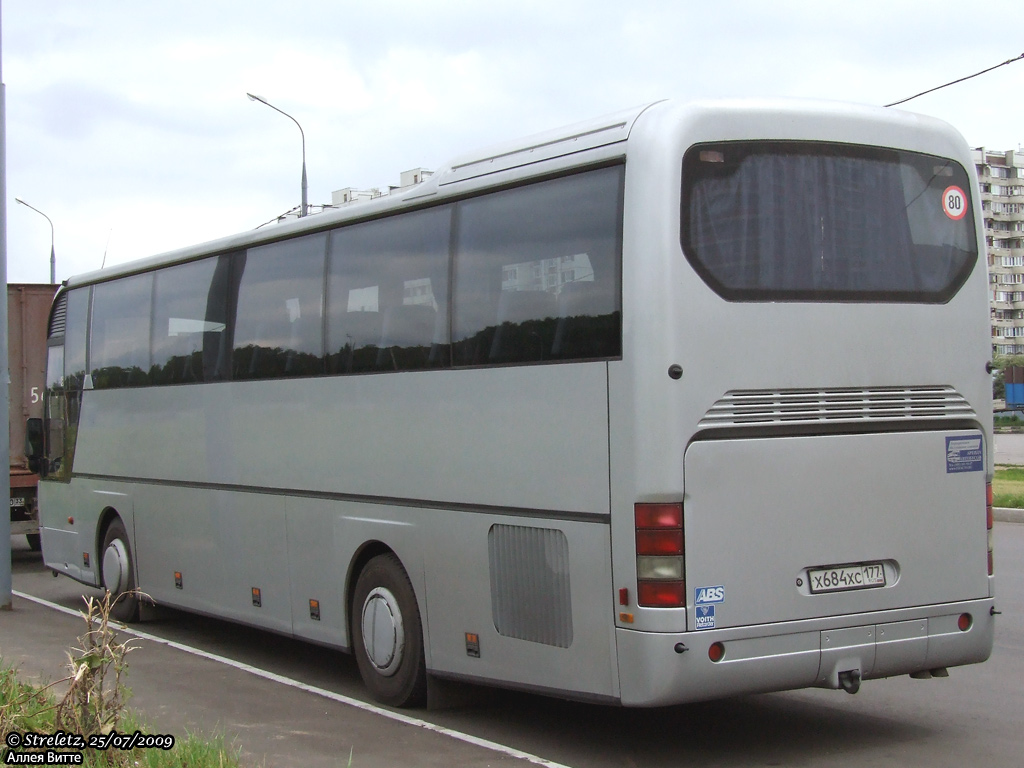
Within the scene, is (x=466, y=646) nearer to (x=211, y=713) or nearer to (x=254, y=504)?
(x=211, y=713)

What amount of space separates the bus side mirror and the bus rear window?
10.4 metres

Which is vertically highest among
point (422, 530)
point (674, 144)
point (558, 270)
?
point (674, 144)

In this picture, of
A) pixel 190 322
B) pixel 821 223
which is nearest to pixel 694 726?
pixel 821 223

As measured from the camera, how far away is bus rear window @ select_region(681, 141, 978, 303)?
6.79 meters

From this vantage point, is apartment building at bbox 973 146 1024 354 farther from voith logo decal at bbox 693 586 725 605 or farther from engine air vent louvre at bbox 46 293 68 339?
voith logo decal at bbox 693 586 725 605

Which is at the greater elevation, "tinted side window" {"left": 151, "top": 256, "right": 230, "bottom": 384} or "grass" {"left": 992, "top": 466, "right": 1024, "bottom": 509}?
"tinted side window" {"left": 151, "top": 256, "right": 230, "bottom": 384}

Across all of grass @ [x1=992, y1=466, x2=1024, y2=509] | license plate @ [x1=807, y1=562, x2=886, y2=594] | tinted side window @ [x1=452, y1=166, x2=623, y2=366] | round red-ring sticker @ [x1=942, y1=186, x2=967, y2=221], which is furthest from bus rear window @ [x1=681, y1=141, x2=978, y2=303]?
grass @ [x1=992, y1=466, x2=1024, y2=509]

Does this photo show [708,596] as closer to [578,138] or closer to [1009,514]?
[578,138]

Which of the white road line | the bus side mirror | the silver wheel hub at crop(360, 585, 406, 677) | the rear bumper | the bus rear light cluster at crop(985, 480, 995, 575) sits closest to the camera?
the rear bumper

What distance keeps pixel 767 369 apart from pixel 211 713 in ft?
14.0

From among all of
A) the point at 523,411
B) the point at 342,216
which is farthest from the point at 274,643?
the point at 523,411

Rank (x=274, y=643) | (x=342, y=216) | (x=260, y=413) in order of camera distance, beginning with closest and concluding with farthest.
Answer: (x=342, y=216) → (x=260, y=413) → (x=274, y=643)

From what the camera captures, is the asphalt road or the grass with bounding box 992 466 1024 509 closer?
the asphalt road

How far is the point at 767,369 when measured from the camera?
22.4 feet
